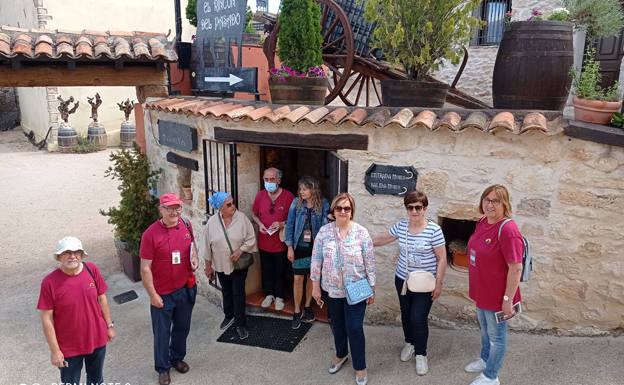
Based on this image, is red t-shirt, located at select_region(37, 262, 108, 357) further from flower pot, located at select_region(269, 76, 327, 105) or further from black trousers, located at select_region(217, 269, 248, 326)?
flower pot, located at select_region(269, 76, 327, 105)

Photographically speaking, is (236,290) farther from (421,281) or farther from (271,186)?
(421,281)

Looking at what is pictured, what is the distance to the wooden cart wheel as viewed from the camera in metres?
5.52

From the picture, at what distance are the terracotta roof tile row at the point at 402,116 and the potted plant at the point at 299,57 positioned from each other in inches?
10.9

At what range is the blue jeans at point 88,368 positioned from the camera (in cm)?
326

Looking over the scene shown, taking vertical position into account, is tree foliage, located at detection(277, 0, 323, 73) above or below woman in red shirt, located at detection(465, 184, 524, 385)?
above

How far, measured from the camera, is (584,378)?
357 cm

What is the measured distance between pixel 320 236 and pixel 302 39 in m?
2.27

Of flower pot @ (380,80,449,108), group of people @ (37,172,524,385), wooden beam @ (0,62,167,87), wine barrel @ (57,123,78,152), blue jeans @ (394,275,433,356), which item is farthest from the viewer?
wine barrel @ (57,123,78,152)

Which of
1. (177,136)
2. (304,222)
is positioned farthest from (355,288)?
(177,136)

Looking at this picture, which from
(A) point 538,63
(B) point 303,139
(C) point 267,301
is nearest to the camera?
(A) point 538,63

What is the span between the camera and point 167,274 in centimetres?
371

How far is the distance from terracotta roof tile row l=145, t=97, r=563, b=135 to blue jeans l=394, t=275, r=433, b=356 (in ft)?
Result: 4.24

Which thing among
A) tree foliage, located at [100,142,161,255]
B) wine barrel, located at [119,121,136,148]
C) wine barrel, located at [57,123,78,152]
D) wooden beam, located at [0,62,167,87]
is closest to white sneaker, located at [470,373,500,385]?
tree foliage, located at [100,142,161,255]

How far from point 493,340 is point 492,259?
64 cm
